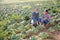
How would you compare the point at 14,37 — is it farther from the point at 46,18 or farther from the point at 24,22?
the point at 46,18

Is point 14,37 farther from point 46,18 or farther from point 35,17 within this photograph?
point 46,18

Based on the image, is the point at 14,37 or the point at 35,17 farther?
the point at 35,17

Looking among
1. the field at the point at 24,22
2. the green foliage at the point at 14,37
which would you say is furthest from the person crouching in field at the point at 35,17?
the green foliage at the point at 14,37

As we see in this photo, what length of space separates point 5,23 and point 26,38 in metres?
0.63

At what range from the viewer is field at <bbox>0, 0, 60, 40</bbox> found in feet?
16.8

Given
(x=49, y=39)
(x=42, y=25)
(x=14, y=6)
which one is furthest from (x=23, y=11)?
(x=49, y=39)

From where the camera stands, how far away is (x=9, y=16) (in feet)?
17.3

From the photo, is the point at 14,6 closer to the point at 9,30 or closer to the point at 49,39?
the point at 9,30

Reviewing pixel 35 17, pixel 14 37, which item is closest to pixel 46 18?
pixel 35 17

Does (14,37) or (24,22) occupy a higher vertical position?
(24,22)

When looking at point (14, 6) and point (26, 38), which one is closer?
point (26, 38)

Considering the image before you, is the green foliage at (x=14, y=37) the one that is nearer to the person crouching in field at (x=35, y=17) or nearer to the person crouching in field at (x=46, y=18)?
the person crouching in field at (x=35, y=17)

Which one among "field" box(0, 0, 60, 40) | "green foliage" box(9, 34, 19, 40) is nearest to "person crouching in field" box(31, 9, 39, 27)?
"field" box(0, 0, 60, 40)

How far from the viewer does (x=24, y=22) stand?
17.4ft
